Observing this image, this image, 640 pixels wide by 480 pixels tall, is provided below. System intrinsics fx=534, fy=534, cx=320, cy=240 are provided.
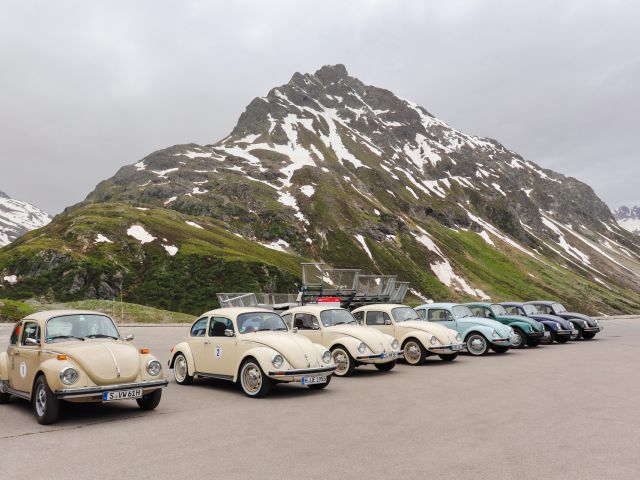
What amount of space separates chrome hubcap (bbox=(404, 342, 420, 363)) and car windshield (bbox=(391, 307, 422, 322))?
0.89 meters

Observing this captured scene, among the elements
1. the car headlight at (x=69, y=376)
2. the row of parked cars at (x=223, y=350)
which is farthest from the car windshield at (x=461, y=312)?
the car headlight at (x=69, y=376)

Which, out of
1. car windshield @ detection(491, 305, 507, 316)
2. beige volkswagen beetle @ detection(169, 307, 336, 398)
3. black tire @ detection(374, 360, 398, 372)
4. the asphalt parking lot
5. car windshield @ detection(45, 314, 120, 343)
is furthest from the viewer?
car windshield @ detection(491, 305, 507, 316)

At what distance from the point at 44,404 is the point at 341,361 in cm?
782

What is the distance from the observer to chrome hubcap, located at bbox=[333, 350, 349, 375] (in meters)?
14.6

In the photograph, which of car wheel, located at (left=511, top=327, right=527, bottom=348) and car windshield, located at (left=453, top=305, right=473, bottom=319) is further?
car wheel, located at (left=511, top=327, right=527, bottom=348)

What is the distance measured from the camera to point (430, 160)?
17350 cm

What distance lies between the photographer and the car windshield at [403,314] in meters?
17.8

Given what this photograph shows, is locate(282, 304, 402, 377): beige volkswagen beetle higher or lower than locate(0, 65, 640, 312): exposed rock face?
lower

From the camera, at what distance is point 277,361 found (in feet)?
36.9

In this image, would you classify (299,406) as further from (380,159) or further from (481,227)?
(380,159)

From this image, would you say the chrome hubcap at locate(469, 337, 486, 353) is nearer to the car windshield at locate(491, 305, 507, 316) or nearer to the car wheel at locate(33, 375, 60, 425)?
the car windshield at locate(491, 305, 507, 316)

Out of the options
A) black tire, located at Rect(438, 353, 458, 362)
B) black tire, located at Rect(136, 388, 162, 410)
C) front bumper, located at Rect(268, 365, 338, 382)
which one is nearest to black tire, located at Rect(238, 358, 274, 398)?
front bumper, located at Rect(268, 365, 338, 382)

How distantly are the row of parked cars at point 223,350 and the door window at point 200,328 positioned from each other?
25 millimetres

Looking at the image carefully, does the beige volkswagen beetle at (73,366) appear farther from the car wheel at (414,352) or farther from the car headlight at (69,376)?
the car wheel at (414,352)
